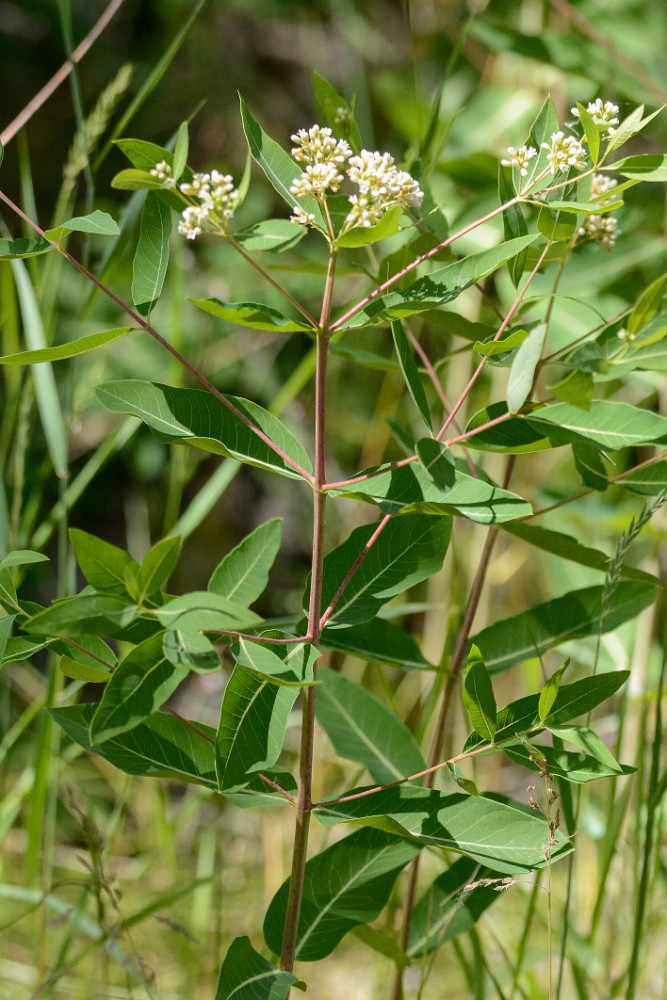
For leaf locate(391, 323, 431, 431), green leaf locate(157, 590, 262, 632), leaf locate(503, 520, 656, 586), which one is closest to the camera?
green leaf locate(157, 590, 262, 632)

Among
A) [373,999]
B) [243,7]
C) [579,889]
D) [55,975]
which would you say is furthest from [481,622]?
[243,7]

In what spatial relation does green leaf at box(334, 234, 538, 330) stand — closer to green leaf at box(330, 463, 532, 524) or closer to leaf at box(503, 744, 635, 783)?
green leaf at box(330, 463, 532, 524)

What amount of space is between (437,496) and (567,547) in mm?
193

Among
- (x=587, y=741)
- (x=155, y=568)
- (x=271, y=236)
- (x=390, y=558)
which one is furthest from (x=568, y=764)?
(x=271, y=236)

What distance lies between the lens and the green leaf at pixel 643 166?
20.2 inches

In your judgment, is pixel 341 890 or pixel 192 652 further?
pixel 341 890

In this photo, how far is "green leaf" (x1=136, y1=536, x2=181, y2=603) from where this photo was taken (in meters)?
0.45

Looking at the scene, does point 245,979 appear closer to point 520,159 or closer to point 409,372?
point 409,372

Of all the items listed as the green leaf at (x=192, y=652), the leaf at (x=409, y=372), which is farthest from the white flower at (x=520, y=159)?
the green leaf at (x=192, y=652)

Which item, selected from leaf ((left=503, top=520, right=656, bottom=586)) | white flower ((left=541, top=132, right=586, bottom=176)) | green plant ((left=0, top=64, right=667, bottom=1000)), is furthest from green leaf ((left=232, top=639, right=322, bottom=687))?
white flower ((left=541, top=132, right=586, bottom=176))

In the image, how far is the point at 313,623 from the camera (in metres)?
0.53

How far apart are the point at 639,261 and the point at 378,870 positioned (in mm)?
849

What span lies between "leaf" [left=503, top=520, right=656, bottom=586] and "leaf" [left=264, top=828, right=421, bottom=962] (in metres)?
0.23

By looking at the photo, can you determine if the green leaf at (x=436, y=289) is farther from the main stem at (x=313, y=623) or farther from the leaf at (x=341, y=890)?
the leaf at (x=341, y=890)
